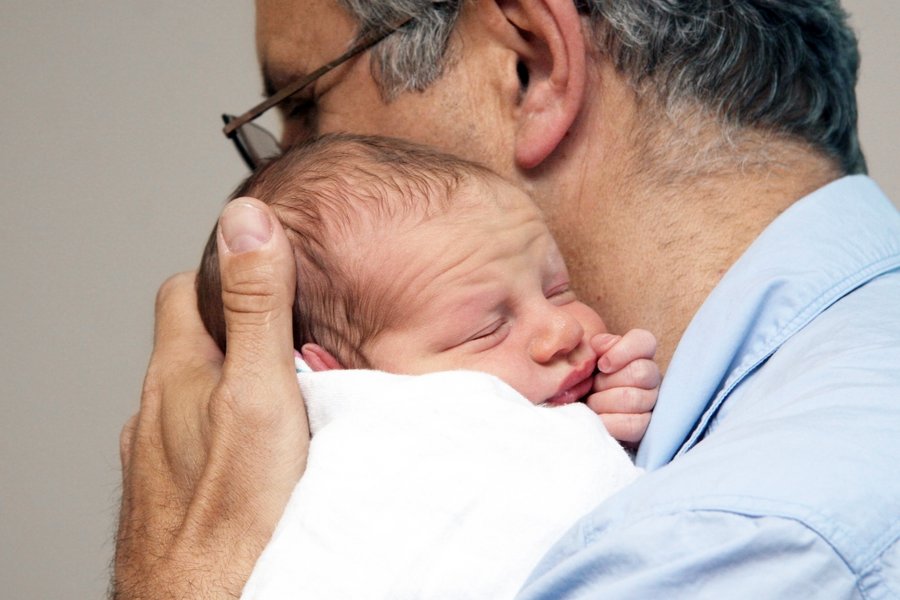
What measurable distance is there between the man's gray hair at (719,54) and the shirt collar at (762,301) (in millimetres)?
240

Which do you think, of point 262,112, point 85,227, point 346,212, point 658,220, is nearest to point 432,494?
point 346,212

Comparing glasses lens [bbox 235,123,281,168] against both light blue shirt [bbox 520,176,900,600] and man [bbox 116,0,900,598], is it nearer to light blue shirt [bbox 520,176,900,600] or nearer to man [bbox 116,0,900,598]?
man [bbox 116,0,900,598]

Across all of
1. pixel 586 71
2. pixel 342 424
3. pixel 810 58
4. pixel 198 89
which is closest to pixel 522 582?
pixel 342 424

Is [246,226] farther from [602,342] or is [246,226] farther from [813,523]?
[813,523]

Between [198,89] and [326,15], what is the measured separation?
1.99 metres

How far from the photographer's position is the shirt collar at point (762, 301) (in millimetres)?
1561

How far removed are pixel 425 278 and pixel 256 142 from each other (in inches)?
39.3

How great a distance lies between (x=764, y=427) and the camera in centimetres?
123

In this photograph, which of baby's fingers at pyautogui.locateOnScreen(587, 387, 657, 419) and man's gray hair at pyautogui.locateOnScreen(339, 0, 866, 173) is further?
man's gray hair at pyautogui.locateOnScreen(339, 0, 866, 173)

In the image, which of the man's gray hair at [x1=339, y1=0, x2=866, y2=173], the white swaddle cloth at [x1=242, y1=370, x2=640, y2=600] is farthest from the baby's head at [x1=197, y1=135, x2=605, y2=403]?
the man's gray hair at [x1=339, y1=0, x2=866, y2=173]

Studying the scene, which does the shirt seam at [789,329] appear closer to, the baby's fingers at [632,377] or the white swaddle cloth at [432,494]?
the baby's fingers at [632,377]

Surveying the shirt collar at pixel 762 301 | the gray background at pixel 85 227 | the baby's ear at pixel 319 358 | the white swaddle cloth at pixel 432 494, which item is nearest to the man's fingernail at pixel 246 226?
the baby's ear at pixel 319 358

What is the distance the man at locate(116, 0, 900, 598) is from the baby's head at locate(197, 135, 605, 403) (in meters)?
0.08

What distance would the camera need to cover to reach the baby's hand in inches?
62.7
